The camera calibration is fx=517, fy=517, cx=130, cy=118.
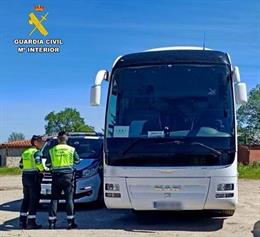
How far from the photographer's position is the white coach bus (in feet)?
30.9

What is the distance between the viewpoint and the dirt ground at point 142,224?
381 inches

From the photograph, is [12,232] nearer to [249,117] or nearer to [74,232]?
[74,232]

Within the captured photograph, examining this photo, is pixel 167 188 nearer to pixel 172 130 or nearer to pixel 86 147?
pixel 172 130

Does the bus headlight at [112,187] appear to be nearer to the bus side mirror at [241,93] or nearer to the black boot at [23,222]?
the black boot at [23,222]

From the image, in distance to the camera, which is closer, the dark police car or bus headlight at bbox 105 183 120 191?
bus headlight at bbox 105 183 120 191

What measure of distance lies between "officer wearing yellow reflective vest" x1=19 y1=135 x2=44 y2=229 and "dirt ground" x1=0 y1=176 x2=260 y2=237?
12.1 inches

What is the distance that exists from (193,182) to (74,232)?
2.45 metres

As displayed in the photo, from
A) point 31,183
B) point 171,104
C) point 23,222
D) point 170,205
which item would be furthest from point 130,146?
point 23,222

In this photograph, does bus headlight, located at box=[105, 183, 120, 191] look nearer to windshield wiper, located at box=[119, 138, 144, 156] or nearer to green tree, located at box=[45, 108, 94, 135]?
windshield wiper, located at box=[119, 138, 144, 156]

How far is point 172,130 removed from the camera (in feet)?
31.7

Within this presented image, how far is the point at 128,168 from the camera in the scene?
9.60m

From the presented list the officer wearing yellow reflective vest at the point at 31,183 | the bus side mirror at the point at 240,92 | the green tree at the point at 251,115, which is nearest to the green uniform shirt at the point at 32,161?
the officer wearing yellow reflective vest at the point at 31,183

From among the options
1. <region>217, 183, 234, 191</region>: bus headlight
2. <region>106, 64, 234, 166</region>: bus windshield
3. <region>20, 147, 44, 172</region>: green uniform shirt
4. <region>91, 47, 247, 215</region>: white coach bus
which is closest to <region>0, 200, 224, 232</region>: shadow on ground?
<region>91, 47, 247, 215</region>: white coach bus

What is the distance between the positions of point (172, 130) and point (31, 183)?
3.15 m
